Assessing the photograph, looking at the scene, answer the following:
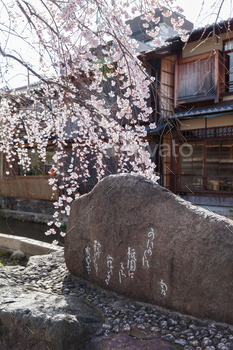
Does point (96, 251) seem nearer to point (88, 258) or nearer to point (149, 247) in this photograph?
point (88, 258)

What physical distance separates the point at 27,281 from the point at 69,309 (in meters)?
1.39

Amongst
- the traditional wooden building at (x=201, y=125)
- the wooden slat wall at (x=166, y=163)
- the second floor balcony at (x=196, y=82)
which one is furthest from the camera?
the wooden slat wall at (x=166, y=163)

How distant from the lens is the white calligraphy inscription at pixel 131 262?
3.42 meters

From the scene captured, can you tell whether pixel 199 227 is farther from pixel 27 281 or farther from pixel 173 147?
pixel 173 147

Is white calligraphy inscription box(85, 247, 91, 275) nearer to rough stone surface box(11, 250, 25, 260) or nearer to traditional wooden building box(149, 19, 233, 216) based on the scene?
rough stone surface box(11, 250, 25, 260)

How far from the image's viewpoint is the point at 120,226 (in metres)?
3.59

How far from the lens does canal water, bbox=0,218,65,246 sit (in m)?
10.8

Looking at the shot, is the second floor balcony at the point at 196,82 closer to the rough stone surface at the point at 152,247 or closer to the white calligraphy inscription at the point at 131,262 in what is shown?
the rough stone surface at the point at 152,247

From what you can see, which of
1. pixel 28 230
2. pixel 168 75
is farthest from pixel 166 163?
pixel 28 230

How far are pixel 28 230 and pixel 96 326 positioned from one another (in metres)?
10.3

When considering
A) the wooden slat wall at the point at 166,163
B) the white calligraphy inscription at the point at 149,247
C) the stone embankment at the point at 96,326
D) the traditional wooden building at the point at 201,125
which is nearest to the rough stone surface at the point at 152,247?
the white calligraphy inscription at the point at 149,247

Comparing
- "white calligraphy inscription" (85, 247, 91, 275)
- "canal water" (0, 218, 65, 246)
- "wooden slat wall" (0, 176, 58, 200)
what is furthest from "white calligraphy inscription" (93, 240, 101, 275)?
"wooden slat wall" (0, 176, 58, 200)

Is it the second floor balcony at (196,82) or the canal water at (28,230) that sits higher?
the second floor balcony at (196,82)

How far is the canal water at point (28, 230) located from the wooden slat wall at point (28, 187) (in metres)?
1.37
